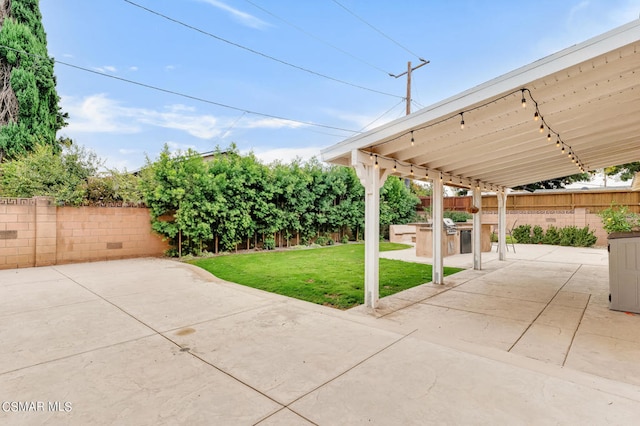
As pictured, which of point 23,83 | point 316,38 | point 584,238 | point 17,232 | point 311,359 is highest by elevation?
point 316,38

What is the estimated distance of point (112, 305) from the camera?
13.1ft

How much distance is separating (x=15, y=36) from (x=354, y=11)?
43.2 feet

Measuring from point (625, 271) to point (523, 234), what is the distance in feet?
33.7

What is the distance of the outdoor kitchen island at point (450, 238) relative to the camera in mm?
8953

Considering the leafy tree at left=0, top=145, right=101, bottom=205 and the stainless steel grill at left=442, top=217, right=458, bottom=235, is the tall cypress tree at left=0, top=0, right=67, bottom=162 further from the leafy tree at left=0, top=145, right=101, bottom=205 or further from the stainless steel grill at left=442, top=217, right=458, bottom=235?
the stainless steel grill at left=442, top=217, right=458, bottom=235

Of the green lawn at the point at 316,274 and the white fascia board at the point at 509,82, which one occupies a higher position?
the white fascia board at the point at 509,82

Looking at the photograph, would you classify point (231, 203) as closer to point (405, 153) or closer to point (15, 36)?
point (405, 153)

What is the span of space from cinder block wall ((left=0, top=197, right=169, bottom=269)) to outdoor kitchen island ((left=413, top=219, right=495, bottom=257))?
7511 mm

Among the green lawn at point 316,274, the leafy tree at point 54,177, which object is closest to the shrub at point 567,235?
the green lawn at point 316,274

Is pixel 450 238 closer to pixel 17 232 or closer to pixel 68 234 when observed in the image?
pixel 68 234

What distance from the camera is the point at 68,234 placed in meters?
7.32

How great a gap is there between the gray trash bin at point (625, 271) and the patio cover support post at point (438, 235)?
7.28 ft

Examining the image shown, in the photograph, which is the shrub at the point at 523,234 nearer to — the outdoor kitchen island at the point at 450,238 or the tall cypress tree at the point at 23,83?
the outdoor kitchen island at the point at 450,238

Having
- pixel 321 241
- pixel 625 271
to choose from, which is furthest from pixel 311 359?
pixel 321 241
